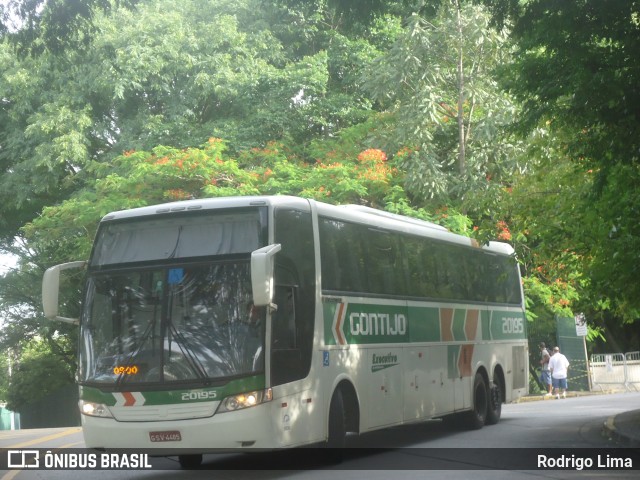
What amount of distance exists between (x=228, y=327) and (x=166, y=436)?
1.44 meters

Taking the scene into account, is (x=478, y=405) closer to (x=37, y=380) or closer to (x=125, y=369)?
(x=125, y=369)

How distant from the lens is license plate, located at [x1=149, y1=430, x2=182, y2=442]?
12664 millimetres

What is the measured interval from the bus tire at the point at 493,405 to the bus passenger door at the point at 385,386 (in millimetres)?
5092

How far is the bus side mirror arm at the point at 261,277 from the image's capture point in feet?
39.5

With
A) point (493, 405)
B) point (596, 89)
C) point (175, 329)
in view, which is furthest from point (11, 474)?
point (493, 405)

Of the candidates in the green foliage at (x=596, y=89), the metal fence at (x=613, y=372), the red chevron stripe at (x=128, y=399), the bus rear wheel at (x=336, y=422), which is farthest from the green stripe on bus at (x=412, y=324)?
the metal fence at (x=613, y=372)

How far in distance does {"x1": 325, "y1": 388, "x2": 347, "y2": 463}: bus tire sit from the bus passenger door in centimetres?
108

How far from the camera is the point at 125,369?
13.0 meters

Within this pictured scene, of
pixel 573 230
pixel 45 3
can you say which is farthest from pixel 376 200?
pixel 45 3

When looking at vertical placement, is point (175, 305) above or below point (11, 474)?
above

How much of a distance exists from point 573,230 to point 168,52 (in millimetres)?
18635

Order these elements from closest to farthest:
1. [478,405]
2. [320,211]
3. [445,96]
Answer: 1. [320,211]
2. [478,405]
3. [445,96]

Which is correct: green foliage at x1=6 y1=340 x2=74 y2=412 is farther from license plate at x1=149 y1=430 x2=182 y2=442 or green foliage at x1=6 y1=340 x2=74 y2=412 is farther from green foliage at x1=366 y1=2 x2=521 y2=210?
license plate at x1=149 y1=430 x2=182 y2=442

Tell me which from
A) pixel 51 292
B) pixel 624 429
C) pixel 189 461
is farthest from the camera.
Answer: pixel 624 429
